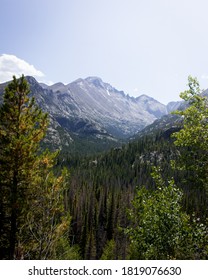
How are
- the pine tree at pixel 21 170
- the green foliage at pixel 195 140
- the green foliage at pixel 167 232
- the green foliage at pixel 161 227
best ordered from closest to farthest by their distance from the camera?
the green foliage at pixel 167 232
the green foliage at pixel 161 227
the green foliage at pixel 195 140
the pine tree at pixel 21 170

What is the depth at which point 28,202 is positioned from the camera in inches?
653

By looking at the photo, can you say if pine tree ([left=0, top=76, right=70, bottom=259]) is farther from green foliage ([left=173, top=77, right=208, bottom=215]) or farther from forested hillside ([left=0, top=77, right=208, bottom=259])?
green foliage ([left=173, top=77, right=208, bottom=215])

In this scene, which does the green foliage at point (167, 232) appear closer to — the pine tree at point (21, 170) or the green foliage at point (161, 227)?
the green foliage at point (161, 227)

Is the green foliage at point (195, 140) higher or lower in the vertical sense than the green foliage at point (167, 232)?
higher

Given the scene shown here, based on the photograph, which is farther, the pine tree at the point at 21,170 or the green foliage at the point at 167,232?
the pine tree at the point at 21,170

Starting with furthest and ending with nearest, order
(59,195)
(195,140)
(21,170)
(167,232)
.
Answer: (21,170)
(59,195)
(195,140)
(167,232)

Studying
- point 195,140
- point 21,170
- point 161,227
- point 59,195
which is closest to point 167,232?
point 161,227

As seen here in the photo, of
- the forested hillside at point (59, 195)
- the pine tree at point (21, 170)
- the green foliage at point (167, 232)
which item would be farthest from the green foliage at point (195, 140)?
the pine tree at point (21, 170)

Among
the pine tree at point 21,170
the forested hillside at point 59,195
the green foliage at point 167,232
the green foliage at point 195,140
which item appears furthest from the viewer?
the pine tree at point 21,170

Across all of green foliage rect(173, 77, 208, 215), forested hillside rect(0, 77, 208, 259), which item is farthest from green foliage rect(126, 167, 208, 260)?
green foliage rect(173, 77, 208, 215)

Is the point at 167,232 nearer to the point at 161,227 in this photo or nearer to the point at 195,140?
the point at 161,227

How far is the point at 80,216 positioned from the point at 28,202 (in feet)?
218
